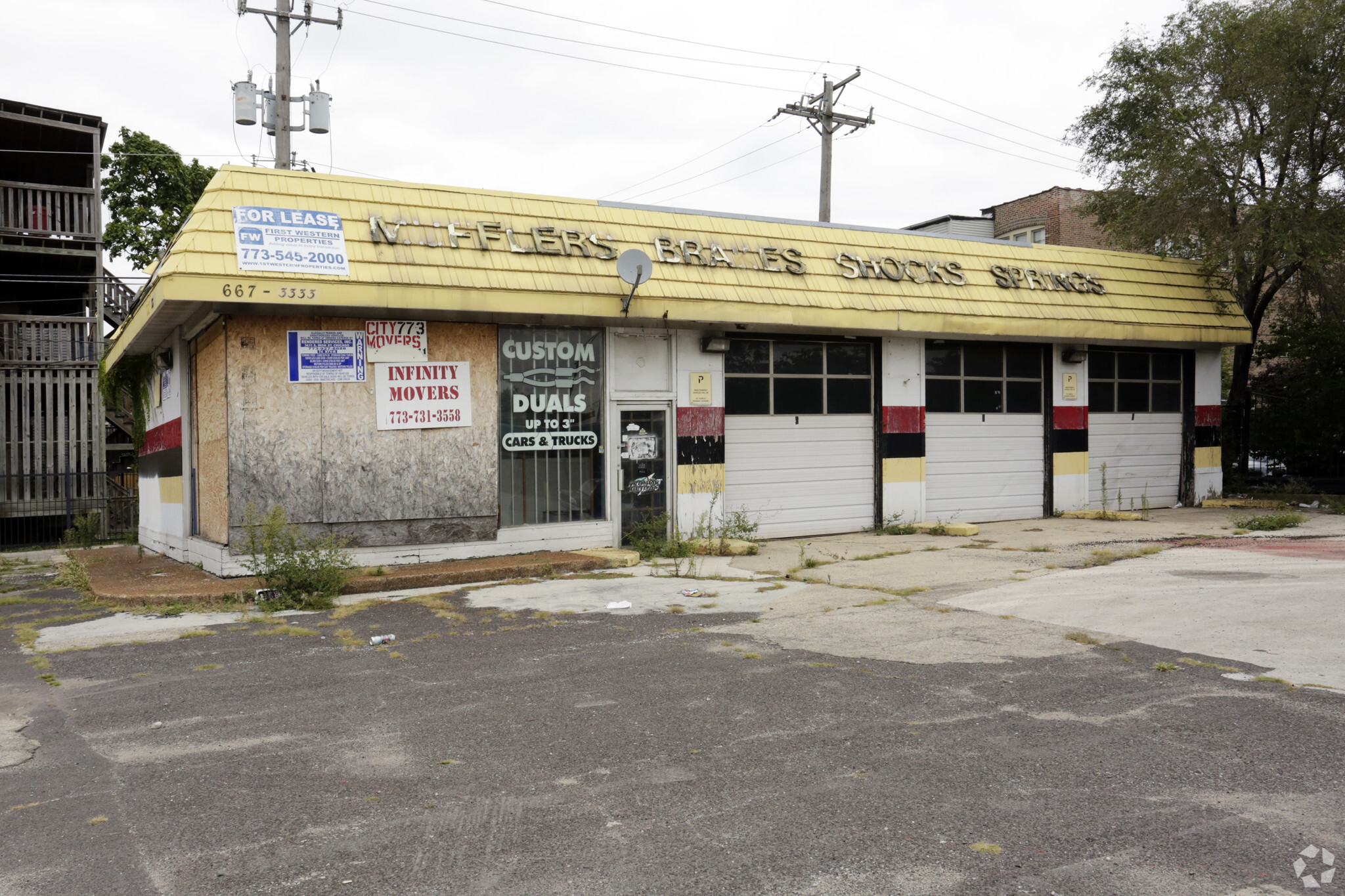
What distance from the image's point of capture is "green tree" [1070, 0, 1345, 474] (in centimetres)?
1653

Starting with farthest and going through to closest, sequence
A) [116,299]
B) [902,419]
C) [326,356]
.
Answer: [116,299]
[902,419]
[326,356]

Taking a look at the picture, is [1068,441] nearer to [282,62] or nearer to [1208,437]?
[1208,437]

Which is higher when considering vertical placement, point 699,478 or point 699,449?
point 699,449

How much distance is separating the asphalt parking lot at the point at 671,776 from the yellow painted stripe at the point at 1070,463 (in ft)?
34.0

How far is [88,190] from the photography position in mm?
21500

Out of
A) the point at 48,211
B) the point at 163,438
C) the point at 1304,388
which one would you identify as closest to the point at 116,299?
the point at 48,211

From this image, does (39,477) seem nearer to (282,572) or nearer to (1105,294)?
(282,572)

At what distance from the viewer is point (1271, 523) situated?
537 inches

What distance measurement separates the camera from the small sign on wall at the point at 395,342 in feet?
37.2

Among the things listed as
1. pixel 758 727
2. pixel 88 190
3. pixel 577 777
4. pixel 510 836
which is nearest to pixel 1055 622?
pixel 758 727

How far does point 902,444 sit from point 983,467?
72.9 inches

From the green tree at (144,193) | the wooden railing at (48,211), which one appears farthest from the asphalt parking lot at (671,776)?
the green tree at (144,193)

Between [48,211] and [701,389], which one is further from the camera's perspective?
[48,211]

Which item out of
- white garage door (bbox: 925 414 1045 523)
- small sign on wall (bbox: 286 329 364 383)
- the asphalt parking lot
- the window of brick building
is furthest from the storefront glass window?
the window of brick building
